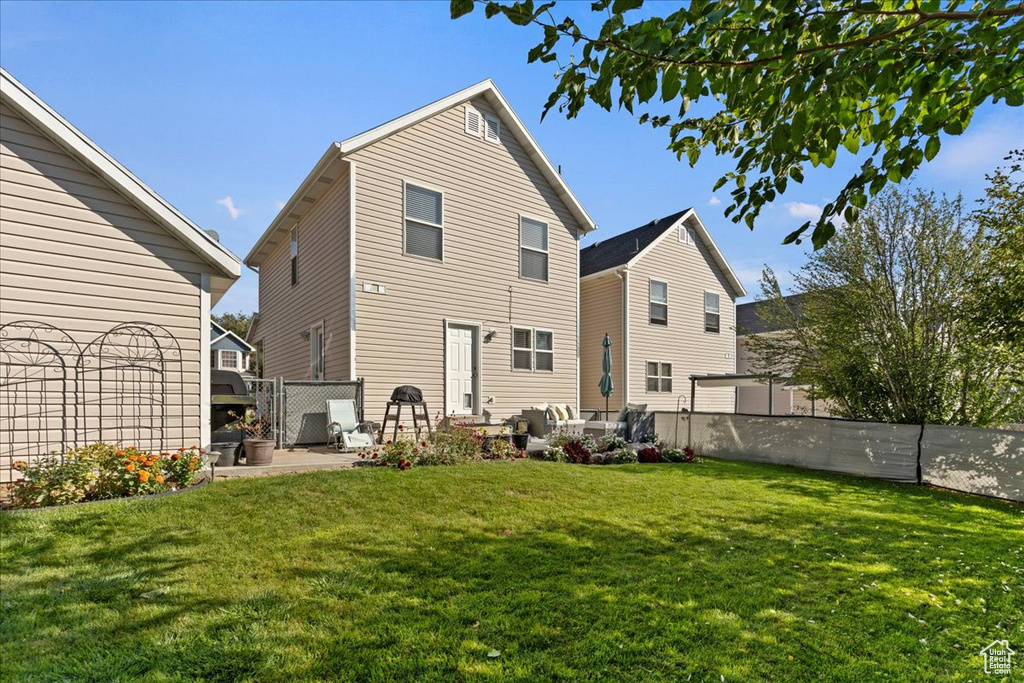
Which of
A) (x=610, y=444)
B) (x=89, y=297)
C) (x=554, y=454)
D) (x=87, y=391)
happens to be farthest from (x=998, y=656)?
(x=89, y=297)

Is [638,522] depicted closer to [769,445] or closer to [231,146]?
[769,445]

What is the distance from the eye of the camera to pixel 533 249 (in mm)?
13547

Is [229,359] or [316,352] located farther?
[229,359]

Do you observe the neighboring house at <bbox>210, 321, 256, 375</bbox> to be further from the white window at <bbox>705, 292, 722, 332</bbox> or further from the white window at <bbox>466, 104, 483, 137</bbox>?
the white window at <bbox>705, 292, 722, 332</bbox>

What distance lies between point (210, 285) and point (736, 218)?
7.43 metres

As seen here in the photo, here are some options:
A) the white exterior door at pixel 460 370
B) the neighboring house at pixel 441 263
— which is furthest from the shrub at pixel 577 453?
the white exterior door at pixel 460 370

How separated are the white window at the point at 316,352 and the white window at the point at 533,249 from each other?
17.8 feet

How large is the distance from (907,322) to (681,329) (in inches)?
319

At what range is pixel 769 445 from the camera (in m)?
11.3

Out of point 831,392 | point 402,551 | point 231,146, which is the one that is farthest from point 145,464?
point 831,392

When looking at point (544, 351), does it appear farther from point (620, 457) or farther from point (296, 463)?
point (296, 463)

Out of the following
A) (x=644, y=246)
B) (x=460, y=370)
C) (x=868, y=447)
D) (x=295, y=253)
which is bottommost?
(x=868, y=447)

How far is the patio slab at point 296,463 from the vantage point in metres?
7.21

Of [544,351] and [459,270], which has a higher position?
[459,270]
